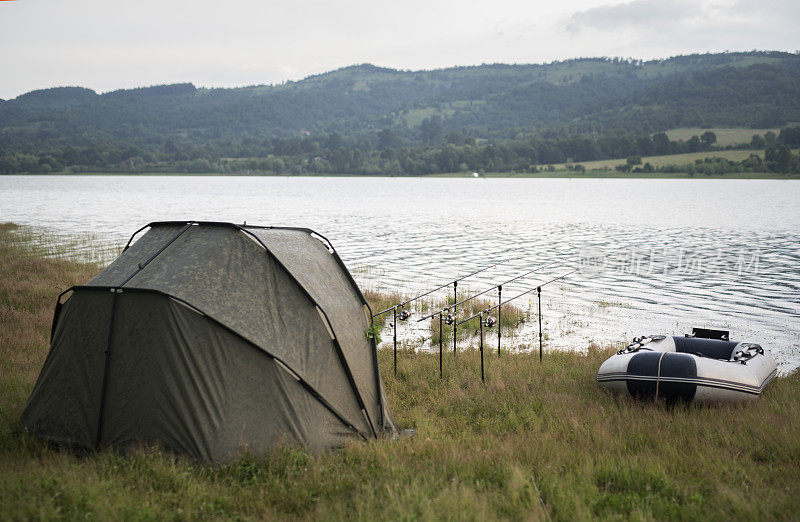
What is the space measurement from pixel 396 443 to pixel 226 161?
185m

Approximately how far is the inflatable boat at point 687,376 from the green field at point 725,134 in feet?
484

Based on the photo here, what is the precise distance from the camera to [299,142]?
7657 inches

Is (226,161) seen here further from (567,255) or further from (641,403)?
(641,403)

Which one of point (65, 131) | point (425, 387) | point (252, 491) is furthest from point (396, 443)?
point (65, 131)

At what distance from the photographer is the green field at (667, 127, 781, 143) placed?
13950cm

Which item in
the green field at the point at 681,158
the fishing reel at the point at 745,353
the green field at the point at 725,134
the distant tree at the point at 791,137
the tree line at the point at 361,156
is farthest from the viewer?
Answer: the tree line at the point at 361,156

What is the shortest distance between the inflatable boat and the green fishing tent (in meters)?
4.06

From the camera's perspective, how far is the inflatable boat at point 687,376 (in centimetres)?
902

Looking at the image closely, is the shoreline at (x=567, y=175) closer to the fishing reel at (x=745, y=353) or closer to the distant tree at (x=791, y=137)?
the distant tree at (x=791, y=137)

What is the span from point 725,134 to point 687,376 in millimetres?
158594

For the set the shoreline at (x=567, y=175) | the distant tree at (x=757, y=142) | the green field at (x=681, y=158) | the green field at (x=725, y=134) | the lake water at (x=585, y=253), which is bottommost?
the lake water at (x=585, y=253)

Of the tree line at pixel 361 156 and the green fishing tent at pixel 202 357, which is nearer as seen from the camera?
the green fishing tent at pixel 202 357

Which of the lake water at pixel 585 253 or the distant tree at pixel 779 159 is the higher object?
the distant tree at pixel 779 159

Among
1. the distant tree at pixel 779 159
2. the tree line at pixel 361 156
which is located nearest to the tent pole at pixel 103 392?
the distant tree at pixel 779 159
